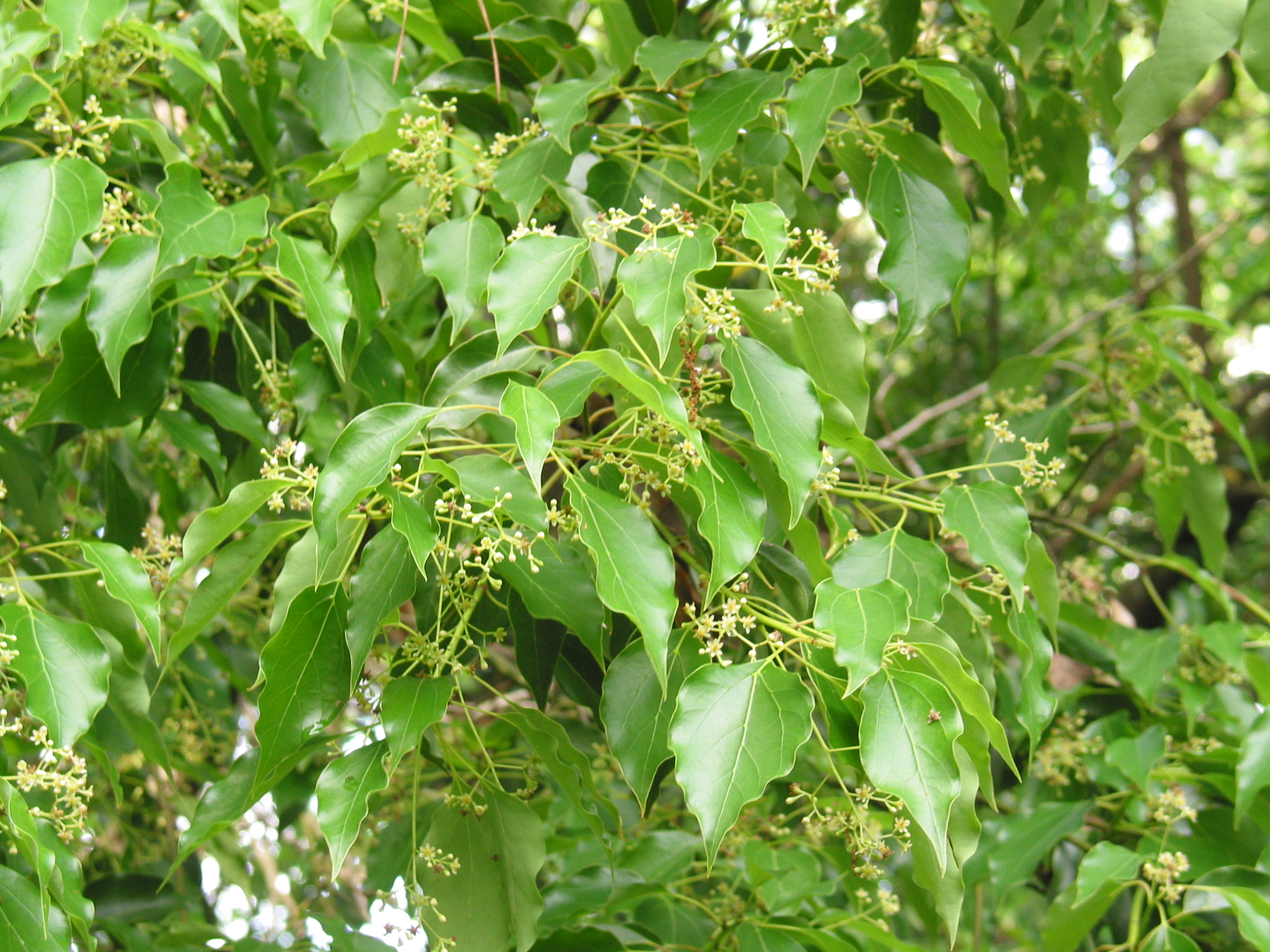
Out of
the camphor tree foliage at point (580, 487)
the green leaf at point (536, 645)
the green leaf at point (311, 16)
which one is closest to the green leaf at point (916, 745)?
the camphor tree foliage at point (580, 487)

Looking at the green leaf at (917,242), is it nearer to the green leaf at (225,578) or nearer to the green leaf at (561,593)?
the green leaf at (561,593)

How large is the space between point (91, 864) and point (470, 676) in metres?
1.48

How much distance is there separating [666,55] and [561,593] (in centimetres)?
68

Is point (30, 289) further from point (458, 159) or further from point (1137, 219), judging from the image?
point (1137, 219)

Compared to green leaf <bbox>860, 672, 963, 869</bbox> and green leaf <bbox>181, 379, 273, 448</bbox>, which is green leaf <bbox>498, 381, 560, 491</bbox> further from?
green leaf <bbox>181, 379, 273, 448</bbox>

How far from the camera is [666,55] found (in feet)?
4.48

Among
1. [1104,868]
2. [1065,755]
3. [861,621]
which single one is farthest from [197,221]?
[1065,755]

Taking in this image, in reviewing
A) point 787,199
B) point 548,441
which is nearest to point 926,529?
point 787,199

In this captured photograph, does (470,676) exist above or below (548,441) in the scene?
below

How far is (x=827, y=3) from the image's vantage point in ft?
4.71

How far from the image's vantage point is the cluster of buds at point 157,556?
4.28 ft

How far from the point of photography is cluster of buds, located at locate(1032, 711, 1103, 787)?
72.0 inches

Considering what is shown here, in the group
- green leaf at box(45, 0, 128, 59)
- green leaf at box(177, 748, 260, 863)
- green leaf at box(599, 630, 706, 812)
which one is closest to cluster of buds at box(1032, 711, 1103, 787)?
green leaf at box(599, 630, 706, 812)

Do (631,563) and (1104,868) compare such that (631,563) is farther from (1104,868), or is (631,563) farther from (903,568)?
(1104,868)
